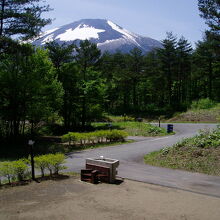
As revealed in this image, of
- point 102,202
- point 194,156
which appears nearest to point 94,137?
point 194,156

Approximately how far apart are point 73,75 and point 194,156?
67.9ft

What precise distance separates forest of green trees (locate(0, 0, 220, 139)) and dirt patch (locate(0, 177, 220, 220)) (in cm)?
1281

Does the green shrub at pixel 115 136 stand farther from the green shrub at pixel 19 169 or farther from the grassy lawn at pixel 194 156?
the green shrub at pixel 19 169

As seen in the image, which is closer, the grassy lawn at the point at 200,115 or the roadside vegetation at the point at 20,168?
the roadside vegetation at the point at 20,168

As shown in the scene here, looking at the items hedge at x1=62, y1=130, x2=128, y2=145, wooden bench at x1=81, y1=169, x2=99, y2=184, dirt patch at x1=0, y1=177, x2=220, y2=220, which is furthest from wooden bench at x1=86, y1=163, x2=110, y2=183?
hedge at x1=62, y1=130, x2=128, y2=145

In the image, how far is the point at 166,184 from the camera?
9.31 meters

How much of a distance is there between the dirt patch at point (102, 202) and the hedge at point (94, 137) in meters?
9.81

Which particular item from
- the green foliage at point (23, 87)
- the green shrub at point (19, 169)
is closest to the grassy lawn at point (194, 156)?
the green shrub at point (19, 169)

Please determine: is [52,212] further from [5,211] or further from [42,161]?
[42,161]

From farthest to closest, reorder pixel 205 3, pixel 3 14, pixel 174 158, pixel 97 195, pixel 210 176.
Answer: pixel 205 3 < pixel 3 14 < pixel 174 158 < pixel 210 176 < pixel 97 195

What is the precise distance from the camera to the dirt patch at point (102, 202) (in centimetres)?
634

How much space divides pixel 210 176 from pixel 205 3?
14843 millimetres

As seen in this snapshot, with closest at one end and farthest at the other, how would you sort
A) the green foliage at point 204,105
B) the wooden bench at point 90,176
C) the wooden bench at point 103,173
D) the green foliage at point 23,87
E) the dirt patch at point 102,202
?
the dirt patch at point 102,202
the wooden bench at point 90,176
the wooden bench at point 103,173
the green foliage at point 23,87
the green foliage at point 204,105

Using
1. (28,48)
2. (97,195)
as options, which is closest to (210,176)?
(97,195)
